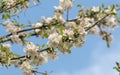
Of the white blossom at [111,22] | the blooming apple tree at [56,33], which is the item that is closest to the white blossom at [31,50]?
the blooming apple tree at [56,33]

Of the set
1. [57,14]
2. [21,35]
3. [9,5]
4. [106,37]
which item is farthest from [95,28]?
[9,5]

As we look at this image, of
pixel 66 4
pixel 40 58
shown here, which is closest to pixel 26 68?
pixel 40 58

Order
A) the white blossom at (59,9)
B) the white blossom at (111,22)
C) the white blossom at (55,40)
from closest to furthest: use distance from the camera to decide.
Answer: the white blossom at (55,40) < the white blossom at (111,22) < the white blossom at (59,9)

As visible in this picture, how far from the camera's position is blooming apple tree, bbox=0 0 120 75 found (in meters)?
6.66

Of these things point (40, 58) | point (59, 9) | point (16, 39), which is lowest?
point (40, 58)

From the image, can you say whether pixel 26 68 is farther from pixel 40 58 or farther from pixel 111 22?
pixel 111 22

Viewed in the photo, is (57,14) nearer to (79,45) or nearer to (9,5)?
(79,45)

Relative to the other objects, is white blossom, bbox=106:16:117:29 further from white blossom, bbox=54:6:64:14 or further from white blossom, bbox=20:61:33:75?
white blossom, bbox=20:61:33:75

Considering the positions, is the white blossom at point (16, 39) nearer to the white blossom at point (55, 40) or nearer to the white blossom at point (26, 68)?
the white blossom at point (26, 68)

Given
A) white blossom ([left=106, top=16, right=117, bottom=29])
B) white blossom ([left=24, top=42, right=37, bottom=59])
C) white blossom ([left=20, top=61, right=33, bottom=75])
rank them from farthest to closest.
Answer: white blossom ([left=106, top=16, right=117, bottom=29]), white blossom ([left=20, top=61, right=33, bottom=75]), white blossom ([left=24, top=42, right=37, bottom=59])

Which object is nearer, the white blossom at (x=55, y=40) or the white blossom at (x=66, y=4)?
the white blossom at (x=55, y=40)

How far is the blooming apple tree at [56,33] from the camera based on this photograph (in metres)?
6.66

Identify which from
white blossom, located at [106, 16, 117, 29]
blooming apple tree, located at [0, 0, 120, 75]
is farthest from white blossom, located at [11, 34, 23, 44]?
white blossom, located at [106, 16, 117, 29]

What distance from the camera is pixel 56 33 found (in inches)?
265
